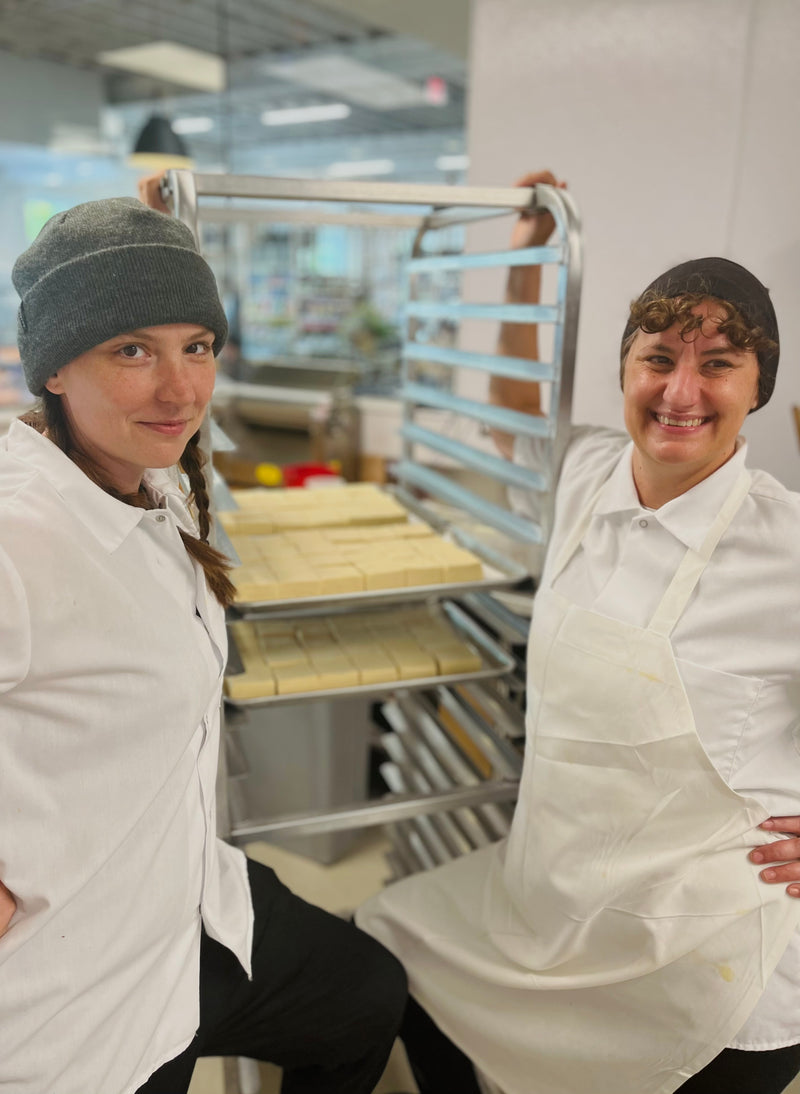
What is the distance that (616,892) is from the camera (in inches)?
49.9

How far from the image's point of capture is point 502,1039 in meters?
1.41

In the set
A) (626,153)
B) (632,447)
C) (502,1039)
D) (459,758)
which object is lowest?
(502,1039)

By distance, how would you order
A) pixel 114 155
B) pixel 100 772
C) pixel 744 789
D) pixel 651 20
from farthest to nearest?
pixel 114 155 < pixel 651 20 < pixel 744 789 < pixel 100 772

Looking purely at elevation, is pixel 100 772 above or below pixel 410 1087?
above

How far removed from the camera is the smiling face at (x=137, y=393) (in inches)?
38.7

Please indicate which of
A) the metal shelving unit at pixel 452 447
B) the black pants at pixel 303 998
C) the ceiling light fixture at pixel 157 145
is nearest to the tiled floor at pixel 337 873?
the metal shelving unit at pixel 452 447

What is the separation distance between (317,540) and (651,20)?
7.37ft

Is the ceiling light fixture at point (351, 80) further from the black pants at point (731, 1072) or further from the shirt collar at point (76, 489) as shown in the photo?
the black pants at point (731, 1072)

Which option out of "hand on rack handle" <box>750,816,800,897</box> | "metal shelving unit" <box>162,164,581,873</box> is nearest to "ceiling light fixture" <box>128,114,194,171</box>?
"metal shelving unit" <box>162,164,581,873</box>

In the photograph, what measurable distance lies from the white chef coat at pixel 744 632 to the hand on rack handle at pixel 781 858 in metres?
0.03

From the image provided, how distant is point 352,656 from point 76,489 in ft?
2.53

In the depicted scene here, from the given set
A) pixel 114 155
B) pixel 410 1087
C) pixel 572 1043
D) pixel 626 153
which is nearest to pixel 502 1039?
pixel 572 1043

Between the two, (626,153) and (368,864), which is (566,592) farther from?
(626,153)

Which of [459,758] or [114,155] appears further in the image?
[114,155]
